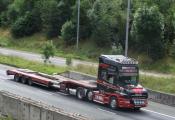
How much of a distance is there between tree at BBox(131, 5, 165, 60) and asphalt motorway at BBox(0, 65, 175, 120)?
1979 centimetres

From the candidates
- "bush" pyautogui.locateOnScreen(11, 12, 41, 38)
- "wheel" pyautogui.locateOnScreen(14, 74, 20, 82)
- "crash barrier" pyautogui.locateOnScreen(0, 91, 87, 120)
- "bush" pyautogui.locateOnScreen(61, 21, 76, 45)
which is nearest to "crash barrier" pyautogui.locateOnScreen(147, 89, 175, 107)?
"wheel" pyautogui.locateOnScreen(14, 74, 20, 82)

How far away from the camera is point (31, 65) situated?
152ft

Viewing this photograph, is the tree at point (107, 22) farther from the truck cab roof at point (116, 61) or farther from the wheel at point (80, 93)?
the truck cab roof at point (116, 61)

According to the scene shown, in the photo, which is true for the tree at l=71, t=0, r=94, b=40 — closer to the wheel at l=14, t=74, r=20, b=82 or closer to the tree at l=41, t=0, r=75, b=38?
the tree at l=41, t=0, r=75, b=38

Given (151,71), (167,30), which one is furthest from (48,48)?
(167,30)

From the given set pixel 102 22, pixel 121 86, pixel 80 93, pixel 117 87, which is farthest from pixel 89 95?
pixel 102 22

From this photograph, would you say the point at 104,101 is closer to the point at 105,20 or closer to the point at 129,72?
the point at 129,72

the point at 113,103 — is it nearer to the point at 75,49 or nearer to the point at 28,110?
the point at 28,110

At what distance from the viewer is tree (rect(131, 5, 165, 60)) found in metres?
51.5

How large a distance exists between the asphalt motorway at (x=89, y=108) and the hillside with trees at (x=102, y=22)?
18454 mm

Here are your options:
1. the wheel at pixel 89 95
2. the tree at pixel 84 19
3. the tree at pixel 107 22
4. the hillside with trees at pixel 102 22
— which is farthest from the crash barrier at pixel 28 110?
the tree at pixel 84 19

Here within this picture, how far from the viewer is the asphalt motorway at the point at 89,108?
26922 millimetres

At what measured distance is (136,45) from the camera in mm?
56656

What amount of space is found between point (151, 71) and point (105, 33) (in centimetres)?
1259
